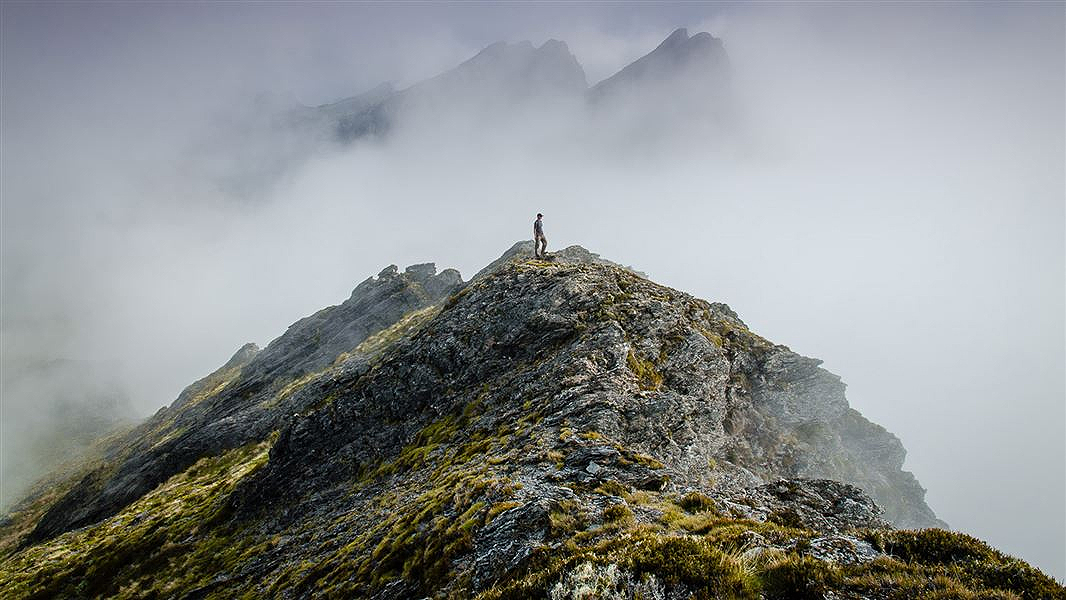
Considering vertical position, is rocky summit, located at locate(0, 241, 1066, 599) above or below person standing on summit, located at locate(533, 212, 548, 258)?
below

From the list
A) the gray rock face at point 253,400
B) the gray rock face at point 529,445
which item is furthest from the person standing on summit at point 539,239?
the gray rock face at point 253,400

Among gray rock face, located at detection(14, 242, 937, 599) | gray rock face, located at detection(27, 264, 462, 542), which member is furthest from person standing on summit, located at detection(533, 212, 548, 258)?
gray rock face, located at detection(27, 264, 462, 542)

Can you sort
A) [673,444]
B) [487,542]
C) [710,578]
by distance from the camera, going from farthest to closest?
[673,444] < [487,542] < [710,578]

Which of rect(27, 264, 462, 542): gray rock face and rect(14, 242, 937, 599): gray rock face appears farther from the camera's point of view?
rect(27, 264, 462, 542): gray rock face

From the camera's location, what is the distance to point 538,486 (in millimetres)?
19719

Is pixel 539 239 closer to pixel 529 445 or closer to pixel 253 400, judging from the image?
pixel 529 445

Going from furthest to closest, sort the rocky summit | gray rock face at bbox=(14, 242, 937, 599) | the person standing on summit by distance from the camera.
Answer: the person standing on summit
gray rock face at bbox=(14, 242, 937, 599)
the rocky summit

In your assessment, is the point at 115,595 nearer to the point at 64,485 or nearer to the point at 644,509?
the point at 644,509

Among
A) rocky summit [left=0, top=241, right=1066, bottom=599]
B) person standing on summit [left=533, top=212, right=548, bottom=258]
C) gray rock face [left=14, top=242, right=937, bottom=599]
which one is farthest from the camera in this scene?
person standing on summit [left=533, top=212, right=548, bottom=258]

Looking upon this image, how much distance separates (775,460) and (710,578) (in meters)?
28.4

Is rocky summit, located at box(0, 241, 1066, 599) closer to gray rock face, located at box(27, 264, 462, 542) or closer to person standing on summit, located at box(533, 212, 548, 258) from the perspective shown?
gray rock face, located at box(27, 264, 462, 542)

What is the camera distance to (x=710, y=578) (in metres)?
10.5

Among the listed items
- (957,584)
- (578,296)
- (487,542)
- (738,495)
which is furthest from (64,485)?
(957,584)

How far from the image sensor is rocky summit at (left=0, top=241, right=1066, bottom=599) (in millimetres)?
11367
